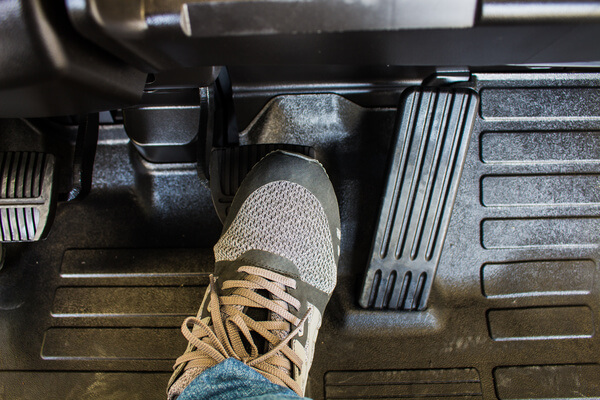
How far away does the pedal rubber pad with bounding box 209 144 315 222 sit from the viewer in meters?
0.84

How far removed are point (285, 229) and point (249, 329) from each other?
0.17 meters

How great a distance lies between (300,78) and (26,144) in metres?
0.64

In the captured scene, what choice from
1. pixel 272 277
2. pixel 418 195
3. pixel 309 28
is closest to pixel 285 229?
pixel 272 277

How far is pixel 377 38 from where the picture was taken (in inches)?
16.1

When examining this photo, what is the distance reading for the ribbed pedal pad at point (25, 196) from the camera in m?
0.84

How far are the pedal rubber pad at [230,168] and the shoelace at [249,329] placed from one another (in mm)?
164

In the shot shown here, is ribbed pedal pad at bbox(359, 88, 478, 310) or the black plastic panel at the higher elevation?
the black plastic panel

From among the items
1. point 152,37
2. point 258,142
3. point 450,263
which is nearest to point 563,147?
point 450,263

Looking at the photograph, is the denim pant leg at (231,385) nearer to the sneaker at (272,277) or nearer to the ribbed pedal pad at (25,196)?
the sneaker at (272,277)

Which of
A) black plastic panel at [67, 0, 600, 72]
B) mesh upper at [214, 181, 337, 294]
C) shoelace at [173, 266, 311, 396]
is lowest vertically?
shoelace at [173, 266, 311, 396]

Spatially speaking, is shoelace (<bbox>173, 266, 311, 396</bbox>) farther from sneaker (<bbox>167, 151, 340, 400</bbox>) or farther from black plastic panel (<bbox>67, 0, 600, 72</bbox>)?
black plastic panel (<bbox>67, 0, 600, 72</bbox>)

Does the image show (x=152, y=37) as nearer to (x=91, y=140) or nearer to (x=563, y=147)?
(x=91, y=140)

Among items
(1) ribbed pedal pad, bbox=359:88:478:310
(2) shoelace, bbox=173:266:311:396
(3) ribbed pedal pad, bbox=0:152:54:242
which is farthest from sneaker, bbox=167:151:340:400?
(3) ribbed pedal pad, bbox=0:152:54:242

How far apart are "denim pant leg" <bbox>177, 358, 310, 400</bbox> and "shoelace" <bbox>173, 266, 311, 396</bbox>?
0.19 feet
